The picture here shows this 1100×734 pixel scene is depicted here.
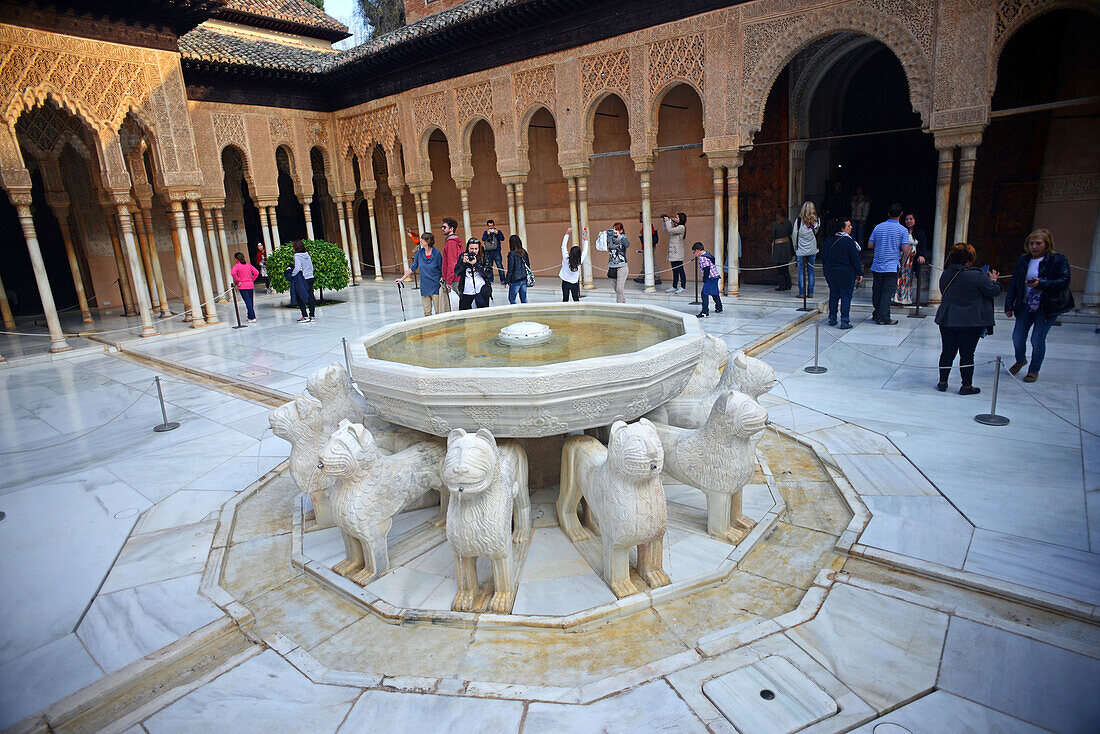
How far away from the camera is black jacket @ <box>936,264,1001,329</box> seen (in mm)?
5371

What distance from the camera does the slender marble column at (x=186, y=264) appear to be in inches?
485

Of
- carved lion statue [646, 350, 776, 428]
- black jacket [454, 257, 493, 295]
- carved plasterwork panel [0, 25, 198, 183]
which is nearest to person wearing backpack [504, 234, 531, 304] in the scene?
black jacket [454, 257, 493, 295]

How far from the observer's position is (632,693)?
95.3 inches

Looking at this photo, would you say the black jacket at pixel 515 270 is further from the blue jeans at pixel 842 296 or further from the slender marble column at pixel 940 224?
the slender marble column at pixel 940 224

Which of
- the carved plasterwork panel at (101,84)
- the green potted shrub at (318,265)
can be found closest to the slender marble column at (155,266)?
the carved plasterwork panel at (101,84)

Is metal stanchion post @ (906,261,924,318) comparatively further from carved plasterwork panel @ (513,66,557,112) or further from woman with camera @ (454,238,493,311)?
carved plasterwork panel @ (513,66,557,112)

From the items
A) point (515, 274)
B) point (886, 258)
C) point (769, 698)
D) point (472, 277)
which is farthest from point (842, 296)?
point (769, 698)

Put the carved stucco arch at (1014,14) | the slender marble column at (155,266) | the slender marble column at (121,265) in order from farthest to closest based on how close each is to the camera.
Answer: the slender marble column at (121,265) < the slender marble column at (155,266) < the carved stucco arch at (1014,14)

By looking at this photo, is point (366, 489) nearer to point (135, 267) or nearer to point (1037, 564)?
point (1037, 564)

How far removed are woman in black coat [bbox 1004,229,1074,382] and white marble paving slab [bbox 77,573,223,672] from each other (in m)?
6.81

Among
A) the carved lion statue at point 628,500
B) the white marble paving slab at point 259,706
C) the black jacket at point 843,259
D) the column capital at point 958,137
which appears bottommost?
the white marble paving slab at point 259,706

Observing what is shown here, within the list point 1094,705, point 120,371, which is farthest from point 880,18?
point 120,371

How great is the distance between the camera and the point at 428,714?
2383 millimetres

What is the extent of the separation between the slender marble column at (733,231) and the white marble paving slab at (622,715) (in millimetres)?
10153
